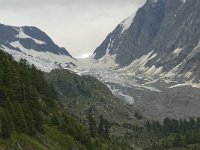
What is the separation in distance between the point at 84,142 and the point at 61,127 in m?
9.95

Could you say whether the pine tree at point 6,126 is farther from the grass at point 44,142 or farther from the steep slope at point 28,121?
the grass at point 44,142

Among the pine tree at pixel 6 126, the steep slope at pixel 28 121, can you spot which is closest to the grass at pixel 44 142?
the steep slope at pixel 28 121

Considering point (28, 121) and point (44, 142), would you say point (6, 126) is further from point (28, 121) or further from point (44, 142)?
point (44, 142)

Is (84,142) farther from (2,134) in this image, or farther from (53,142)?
(2,134)

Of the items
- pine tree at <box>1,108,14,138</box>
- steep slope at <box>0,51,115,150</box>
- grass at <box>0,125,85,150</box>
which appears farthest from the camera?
steep slope at <box>0,51,115,150</box>

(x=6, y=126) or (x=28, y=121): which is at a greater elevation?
(x=28, y=121)

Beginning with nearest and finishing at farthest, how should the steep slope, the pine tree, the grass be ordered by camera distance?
the grass → the pine tree → the steep slope

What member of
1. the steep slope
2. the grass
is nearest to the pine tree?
the steep slope

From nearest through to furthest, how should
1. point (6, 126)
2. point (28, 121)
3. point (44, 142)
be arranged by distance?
point (6, 126)
point (28, 121)
point (44, 142)

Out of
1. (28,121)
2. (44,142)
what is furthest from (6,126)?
(44,142)

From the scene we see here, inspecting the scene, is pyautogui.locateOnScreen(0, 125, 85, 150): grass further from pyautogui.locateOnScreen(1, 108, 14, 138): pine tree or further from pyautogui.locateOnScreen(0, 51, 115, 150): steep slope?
pyautogui.locateOnScreen(1, 108, 14, 138): pine tree

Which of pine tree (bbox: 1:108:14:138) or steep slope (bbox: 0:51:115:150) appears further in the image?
steep slope (bbox: 0:51:115:150)

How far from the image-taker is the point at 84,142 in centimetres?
17650

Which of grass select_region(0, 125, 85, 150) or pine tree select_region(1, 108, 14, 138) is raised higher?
pine tree select_region(1, 108, 14, 138)
